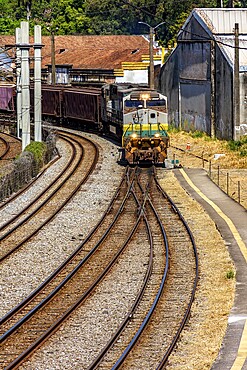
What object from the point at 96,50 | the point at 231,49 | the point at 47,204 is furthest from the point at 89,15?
the point at 47,204

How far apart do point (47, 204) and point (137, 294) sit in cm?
1271

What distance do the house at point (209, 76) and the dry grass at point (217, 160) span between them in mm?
931

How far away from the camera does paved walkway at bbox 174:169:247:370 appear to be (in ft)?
44.8

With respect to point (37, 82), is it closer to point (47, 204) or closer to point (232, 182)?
point (232, 182)

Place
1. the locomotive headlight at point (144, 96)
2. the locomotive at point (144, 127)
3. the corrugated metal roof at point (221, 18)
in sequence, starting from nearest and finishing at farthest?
1. the locomotive at point (144, 127)
2. the locomotive headlight at point (144, 96)
3. the corrugated metal roof at point (221, 18)

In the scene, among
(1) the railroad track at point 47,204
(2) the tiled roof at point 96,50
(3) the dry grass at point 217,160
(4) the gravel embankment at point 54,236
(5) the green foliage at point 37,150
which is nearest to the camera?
(4) the gravel embankment at point 54,236

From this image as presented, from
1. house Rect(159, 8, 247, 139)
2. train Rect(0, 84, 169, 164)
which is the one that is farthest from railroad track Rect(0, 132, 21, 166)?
house Rect(159, 8, 247, 139)

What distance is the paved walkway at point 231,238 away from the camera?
13.7 m

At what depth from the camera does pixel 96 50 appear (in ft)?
279

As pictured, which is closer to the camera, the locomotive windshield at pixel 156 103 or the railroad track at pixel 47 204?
the railroad track at pixel 47 204

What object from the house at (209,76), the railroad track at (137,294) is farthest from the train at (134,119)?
the railroad track at (137,294)

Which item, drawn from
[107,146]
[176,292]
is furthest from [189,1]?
[176,292]

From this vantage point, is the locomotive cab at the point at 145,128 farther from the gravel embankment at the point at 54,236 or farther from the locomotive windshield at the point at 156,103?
the gravel embankment at the point at 54,236

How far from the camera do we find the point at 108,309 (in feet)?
55.4
